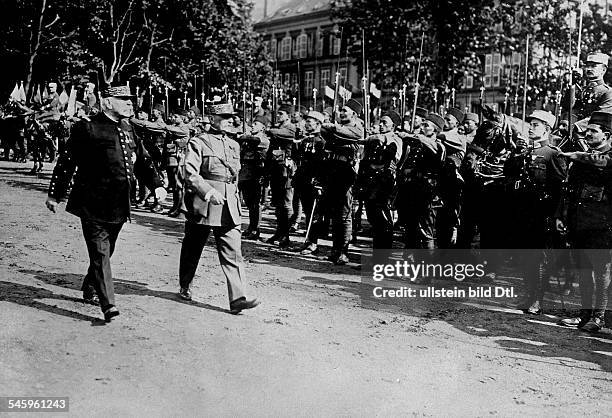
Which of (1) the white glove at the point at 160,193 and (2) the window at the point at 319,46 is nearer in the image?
(1) the white glove at the point at 160,193

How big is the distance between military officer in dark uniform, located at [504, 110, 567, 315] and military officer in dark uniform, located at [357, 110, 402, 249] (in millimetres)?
1617

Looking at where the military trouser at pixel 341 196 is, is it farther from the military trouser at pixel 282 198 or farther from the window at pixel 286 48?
the window at pixel 286 48

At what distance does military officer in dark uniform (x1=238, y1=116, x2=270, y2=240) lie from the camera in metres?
11.5

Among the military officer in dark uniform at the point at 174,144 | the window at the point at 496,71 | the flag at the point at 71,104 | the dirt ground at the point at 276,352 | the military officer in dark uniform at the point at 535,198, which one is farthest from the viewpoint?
the window at the point at 496,71

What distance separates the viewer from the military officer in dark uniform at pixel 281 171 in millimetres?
11398

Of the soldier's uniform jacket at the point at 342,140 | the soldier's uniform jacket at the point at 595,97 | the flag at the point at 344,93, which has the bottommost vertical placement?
the soldier's uniform jacket at the point at 342,140

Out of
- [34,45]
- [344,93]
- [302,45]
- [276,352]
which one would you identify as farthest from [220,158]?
[302,45]

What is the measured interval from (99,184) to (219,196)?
105 cm

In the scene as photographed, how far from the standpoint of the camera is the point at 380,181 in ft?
32.3

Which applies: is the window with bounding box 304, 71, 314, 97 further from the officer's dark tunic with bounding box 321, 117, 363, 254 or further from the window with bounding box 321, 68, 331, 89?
the officer's dark tunic with bounding box 321, 117, 363, 254

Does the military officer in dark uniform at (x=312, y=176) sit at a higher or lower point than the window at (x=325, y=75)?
lower

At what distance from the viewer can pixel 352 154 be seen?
9953mm

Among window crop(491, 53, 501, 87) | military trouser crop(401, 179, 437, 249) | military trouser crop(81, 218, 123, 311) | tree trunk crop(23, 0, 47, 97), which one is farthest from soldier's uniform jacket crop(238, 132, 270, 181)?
window crop(491, 53, 501, 87)

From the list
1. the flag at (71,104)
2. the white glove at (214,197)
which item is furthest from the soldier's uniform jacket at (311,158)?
the flag at (71,104)
